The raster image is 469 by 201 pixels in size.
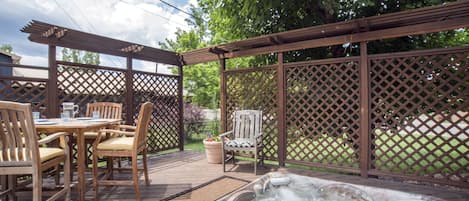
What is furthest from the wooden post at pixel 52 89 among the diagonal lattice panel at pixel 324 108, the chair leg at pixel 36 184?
the diagonal lattice panel at pixel 324 108

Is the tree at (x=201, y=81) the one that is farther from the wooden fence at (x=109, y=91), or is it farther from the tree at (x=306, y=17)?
the tree at (x=306, y=17)

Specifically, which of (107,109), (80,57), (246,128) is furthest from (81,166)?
(80,57)

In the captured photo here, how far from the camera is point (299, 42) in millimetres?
3619

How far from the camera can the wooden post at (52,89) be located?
3.29m

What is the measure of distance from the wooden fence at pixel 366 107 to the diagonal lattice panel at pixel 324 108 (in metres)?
0.01

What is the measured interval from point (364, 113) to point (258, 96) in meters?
1.70

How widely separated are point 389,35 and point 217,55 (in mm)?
2772

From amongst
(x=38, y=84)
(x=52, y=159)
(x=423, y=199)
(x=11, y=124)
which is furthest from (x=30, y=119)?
(x=423, y=199)

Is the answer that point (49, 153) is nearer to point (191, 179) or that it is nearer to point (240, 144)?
point (191, 179)

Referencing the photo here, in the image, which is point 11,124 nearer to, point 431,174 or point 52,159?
point 52,159

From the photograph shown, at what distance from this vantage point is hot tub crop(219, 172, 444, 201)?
1629mm

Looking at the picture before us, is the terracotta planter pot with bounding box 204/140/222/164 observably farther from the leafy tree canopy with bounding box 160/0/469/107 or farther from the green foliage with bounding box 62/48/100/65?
the green foliage with bounding box 62/48/100/65

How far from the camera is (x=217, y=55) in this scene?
4500mm

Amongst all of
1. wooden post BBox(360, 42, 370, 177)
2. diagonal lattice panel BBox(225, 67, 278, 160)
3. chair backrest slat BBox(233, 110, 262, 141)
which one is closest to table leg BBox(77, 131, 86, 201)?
chair backrest slat BBox(233, 110, 262, 141)
